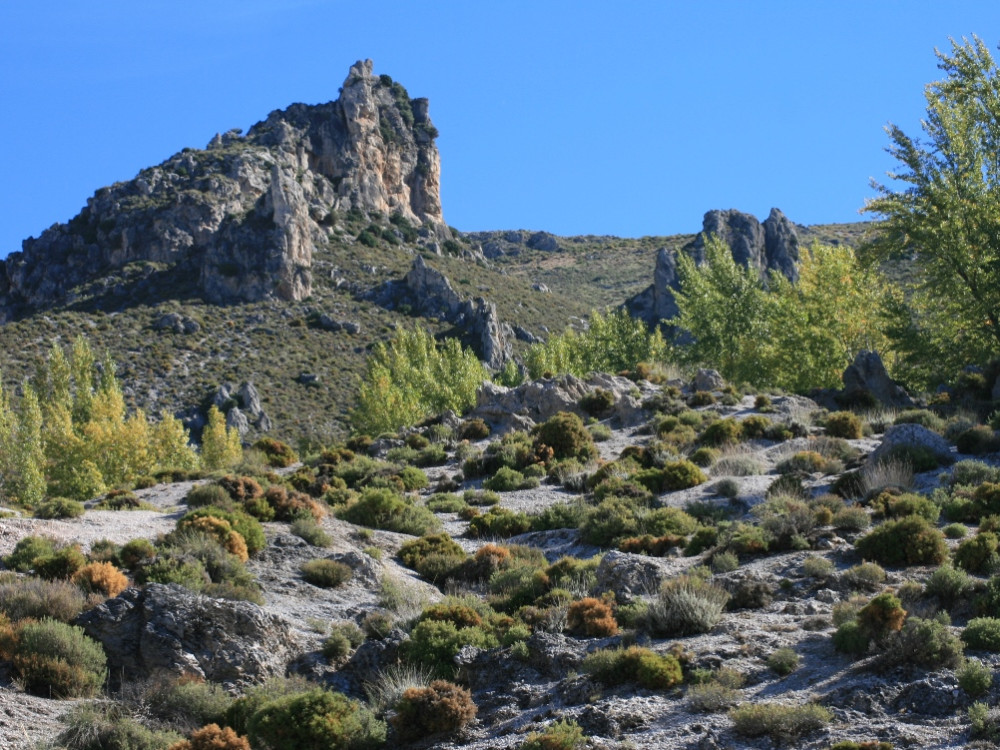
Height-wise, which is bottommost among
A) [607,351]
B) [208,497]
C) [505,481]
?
[505,481]

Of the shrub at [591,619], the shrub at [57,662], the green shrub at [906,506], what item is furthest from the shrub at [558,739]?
the green shrub at [906,506]

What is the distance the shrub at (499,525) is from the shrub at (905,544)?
26.8ft

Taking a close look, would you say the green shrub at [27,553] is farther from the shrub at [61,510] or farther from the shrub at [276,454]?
the shrub at [276,454]

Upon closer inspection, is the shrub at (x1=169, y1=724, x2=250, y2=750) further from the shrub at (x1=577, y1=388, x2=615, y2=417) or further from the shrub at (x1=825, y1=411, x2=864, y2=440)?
the shrub at (x1=577, y1=388, x2=615, y2=417)

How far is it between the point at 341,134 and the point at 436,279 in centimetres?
4376

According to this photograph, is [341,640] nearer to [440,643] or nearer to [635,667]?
[440,643]

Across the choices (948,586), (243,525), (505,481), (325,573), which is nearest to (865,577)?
(948,586)

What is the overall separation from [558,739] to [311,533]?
10.1 metres

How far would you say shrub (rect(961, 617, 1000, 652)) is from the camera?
11086 millimetres

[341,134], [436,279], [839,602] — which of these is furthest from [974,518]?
→ [341,134]

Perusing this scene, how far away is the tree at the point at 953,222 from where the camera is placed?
29656 mm

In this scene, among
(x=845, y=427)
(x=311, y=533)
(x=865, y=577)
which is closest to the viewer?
(x=865, y=577)

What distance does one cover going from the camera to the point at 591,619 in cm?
1380

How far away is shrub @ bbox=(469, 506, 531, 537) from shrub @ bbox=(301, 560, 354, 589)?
15.4 ft
